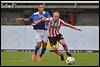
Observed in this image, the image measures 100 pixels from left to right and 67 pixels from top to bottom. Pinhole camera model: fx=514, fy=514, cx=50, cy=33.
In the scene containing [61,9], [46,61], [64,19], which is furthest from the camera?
[61,9]

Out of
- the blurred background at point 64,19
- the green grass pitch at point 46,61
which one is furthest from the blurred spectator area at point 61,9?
the green grass pitch at point 46,61

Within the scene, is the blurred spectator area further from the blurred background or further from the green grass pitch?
the green grass pitch

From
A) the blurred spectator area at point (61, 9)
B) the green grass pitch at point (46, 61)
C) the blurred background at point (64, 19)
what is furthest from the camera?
the blurred spectator area at point (61, 9)

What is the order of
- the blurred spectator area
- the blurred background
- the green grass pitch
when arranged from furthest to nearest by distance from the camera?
the blurred spectator area < the blurred background < the green grass pitch

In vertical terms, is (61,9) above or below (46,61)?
below

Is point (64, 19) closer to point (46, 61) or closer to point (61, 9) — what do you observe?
point (61, 9)

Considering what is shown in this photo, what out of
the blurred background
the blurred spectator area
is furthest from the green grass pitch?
the blurred spectator area

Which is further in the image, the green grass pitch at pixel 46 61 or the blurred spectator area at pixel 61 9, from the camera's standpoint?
the blurred spectator area at pixel 61 9

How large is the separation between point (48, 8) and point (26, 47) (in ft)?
19.2

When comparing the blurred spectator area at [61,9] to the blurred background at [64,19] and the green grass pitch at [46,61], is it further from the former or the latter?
the green grass pitch at [46,61]

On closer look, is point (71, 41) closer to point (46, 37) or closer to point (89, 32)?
point (89, 32)

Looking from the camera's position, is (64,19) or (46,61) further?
(64,19)

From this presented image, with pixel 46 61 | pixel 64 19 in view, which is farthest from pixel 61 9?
pixel 46 61

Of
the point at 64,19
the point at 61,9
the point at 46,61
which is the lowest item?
the point at 64,19
